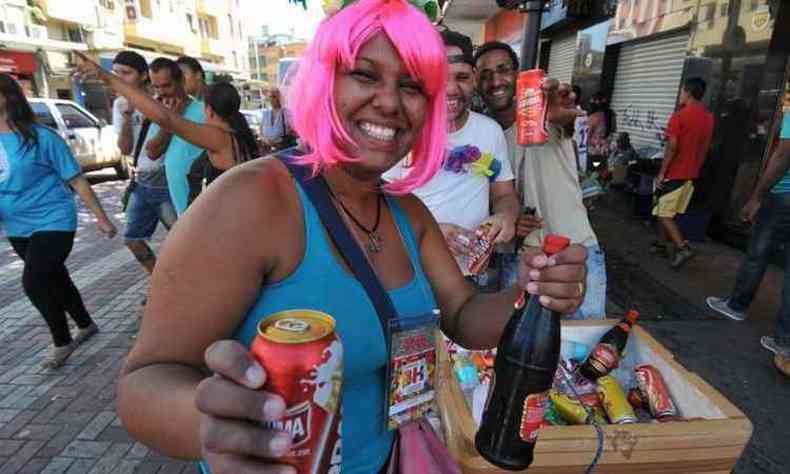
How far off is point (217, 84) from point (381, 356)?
3.27 meters

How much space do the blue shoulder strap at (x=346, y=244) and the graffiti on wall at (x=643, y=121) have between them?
817cm

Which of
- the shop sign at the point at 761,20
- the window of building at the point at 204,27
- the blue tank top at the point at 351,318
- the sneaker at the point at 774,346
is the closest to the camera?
the blue tank top at the point at 351,318

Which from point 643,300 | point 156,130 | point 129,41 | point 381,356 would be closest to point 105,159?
point 156,130

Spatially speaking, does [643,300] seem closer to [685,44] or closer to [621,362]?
[621,362]

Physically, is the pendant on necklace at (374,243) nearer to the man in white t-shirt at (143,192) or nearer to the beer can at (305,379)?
the beer can at (305,379)

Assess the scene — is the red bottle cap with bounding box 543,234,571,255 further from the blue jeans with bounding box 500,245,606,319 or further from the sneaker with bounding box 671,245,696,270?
the sneaker with bounding box 671,245,696,270

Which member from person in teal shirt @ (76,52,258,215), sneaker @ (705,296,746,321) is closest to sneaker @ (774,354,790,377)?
sneaker @ (705,296,746,321)

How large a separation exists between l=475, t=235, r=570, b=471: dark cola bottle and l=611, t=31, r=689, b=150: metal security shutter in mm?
7959

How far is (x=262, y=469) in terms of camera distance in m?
0.67

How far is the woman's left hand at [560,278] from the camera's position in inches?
45.3

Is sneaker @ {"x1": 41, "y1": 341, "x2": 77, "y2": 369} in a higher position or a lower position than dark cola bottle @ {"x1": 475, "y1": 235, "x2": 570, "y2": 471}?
lower

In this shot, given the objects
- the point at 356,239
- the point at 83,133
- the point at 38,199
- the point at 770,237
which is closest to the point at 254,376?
the point at 356,239

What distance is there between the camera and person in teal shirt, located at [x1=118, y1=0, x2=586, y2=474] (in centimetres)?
82

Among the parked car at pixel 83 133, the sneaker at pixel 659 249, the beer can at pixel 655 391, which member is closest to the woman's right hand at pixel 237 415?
the beer can at pixel 655 391
